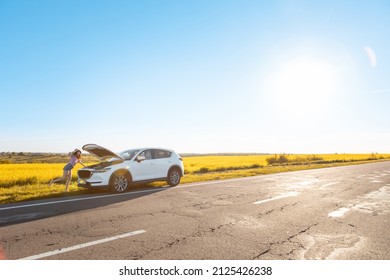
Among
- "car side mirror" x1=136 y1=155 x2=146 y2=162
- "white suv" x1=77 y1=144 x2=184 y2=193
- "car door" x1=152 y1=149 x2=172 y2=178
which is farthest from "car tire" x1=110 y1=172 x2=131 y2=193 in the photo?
"car door" x1=152 y1=149 x2=172 y2=178

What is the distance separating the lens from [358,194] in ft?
35.0

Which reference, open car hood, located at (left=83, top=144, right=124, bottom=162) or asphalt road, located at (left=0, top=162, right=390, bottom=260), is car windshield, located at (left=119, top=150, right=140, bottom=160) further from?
asphalt road, located at (left=0, top=162, right=390, bottom=260)

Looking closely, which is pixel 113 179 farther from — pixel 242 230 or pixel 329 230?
pixel 329 230

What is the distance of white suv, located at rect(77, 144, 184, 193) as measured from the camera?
35.1 ft

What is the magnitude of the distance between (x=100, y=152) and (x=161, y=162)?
99.8 inches

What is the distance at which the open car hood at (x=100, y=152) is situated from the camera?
36.7ft

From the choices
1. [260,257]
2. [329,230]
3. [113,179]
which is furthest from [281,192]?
[260,257]

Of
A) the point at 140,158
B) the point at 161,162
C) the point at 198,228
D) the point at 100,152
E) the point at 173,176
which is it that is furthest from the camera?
the point at 173,176

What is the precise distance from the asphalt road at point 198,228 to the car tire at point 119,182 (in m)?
1.00

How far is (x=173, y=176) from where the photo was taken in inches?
513

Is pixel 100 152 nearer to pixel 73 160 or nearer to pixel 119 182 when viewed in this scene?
pixel 73 160

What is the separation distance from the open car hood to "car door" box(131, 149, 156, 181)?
633 millimetres

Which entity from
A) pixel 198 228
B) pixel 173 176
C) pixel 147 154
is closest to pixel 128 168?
pixel 147 154
